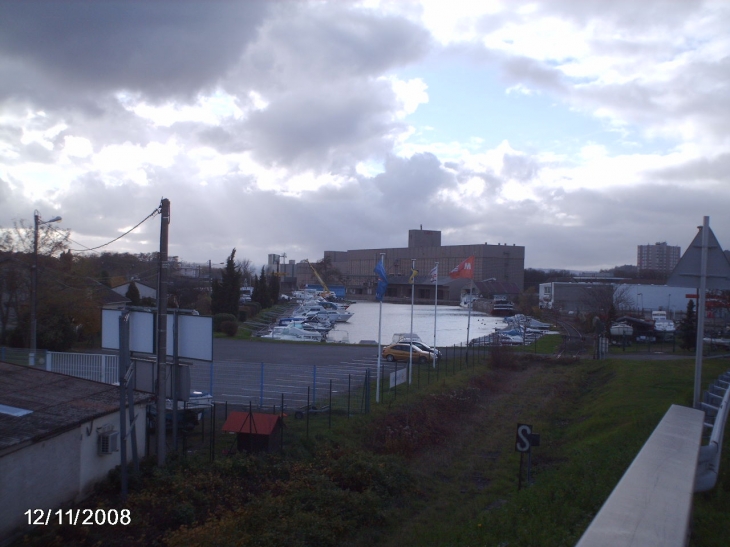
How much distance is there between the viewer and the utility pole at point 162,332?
11.7 meters

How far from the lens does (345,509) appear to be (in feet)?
34.5

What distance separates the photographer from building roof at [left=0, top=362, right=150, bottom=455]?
30.4 ft

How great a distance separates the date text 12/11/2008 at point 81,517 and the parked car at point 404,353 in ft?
80.6

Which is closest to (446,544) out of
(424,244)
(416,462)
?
(416,462)

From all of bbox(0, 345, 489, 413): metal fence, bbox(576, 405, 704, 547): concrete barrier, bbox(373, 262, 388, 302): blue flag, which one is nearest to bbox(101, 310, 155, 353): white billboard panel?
bbox(0, 345, 489, 413): metal fence

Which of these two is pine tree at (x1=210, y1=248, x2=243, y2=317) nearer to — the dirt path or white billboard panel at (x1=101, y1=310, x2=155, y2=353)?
the dirt path

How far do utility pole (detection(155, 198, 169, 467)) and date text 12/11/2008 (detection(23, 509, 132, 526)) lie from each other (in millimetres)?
2271

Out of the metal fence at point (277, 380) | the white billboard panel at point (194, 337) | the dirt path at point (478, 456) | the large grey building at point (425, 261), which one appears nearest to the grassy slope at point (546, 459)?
the dirt path at point (478, 456)

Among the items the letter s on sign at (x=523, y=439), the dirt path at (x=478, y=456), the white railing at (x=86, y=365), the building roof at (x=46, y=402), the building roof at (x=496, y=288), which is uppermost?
the building roof at (x=496, y=288)

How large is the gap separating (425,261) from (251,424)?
128 metres

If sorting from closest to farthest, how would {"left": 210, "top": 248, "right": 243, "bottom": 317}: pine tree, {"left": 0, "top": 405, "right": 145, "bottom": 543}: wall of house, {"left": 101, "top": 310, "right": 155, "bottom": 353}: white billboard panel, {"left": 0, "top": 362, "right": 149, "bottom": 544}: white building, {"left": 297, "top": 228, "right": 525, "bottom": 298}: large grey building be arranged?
{"left": 0, "top": 405, "right": 145, "bottom": 543}: wall of house, {"left": 0, "top": 362, "right": 149, "bottom": 544}: white building, {"left": 101, "top": 310, "right": 155, "bottom": 353}: white billboard panel, {"left": 210, "top": 248, "right": 243, "bottom": 317}: pine tree, {"left": 297, "top": 228, "right": 525, "bottom": 298}: large grey building

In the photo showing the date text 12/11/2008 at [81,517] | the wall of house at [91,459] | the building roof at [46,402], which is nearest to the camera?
the date text 12/11/2008 at [81,517]

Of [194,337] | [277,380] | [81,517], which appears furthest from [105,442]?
[277,380]

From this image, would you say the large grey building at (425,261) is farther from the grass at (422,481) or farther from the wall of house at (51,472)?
the wall of house at (51,472)
